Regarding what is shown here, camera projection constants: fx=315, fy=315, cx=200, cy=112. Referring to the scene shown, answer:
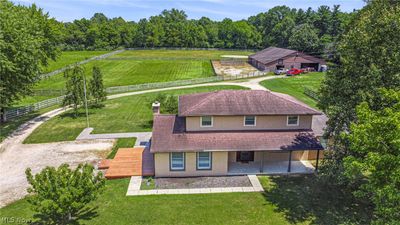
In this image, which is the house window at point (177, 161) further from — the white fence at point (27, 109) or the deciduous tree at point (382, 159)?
the white fence at point (27, 109)

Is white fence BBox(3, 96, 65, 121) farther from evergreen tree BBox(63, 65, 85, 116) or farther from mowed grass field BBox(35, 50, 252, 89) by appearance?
mowed grass field BBox(35, 50, 252, 89)

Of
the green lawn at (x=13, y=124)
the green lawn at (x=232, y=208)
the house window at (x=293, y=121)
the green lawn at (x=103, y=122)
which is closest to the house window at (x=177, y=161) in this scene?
the green lawn at (x=232, y=208)

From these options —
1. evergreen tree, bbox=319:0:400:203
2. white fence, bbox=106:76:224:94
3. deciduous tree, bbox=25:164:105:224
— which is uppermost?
evergreen tree, bbox=319:0:400:203

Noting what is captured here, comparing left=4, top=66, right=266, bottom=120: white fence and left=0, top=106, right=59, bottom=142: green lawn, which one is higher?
left=4, top=66, right=266, bottom=120: white fence

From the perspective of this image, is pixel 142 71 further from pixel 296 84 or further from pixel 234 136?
pixel 234 136

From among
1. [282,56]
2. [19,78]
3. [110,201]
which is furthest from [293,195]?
[282,56]

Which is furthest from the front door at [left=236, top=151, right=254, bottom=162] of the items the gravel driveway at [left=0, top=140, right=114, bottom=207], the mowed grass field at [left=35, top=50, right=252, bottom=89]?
the mowed grass field at [left=35, top=50, right=252, bottom=89]

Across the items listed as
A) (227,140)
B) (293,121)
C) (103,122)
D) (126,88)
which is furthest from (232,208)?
(126,88)
